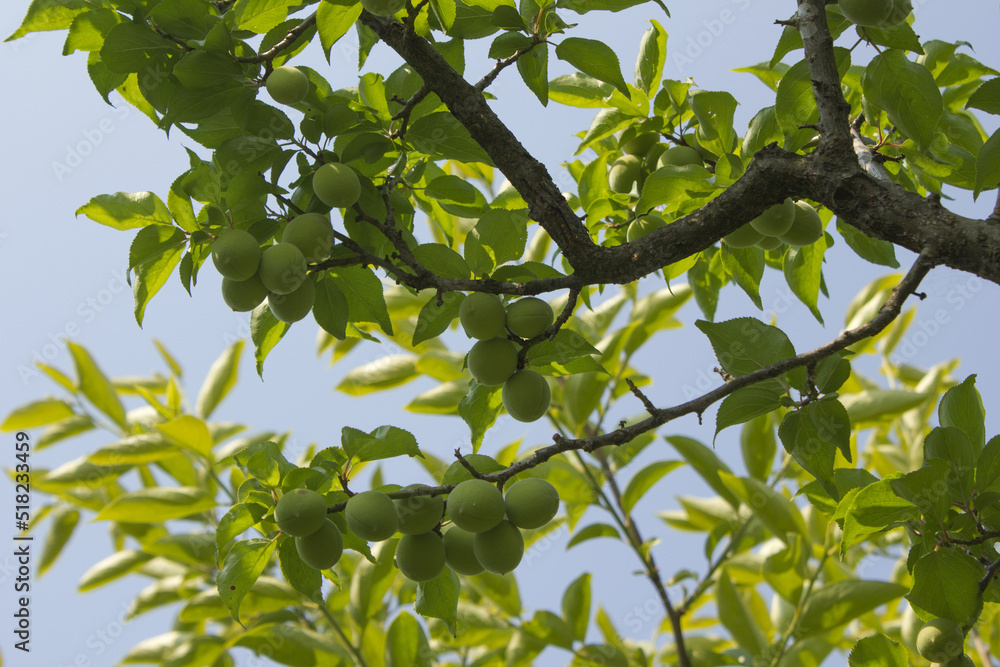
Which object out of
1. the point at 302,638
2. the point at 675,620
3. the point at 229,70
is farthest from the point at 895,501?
the point at 302,638

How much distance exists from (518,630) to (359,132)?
154 cm

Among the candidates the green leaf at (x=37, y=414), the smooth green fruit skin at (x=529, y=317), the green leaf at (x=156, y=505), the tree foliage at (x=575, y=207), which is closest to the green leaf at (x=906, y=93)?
the tree foliage at (x=575, y=207)

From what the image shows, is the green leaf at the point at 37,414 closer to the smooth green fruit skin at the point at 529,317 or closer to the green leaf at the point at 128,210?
the green leaf at the point at 128,210

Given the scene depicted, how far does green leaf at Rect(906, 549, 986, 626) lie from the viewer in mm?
1106

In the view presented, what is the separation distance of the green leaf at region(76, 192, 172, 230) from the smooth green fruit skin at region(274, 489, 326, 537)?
56 cm

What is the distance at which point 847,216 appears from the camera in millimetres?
1037

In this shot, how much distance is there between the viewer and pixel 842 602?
190cm

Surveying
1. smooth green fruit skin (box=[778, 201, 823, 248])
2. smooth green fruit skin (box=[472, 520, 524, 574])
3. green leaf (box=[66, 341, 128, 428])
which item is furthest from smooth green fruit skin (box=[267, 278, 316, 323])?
green leaf (box=[66, 341, 128, 428])

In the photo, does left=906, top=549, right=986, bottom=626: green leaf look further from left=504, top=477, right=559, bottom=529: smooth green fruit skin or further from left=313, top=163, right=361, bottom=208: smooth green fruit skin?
left=313, top=163, right=361, bottom=208: smooth green fruit skin

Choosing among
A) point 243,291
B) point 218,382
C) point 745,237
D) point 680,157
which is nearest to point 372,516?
point 243,291

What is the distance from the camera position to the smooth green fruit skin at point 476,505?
1.12 metres

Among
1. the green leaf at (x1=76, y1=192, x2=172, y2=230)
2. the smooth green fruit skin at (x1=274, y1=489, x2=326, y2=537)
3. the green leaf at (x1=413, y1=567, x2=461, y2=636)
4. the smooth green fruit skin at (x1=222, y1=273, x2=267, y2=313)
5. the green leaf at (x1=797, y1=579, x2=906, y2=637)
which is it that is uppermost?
the green leaf at (x1=76, y1=192, x2=172, y2=230)

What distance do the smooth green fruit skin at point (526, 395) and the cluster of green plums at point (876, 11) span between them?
0.76m

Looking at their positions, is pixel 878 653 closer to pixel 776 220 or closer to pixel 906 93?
pixel 776 220
